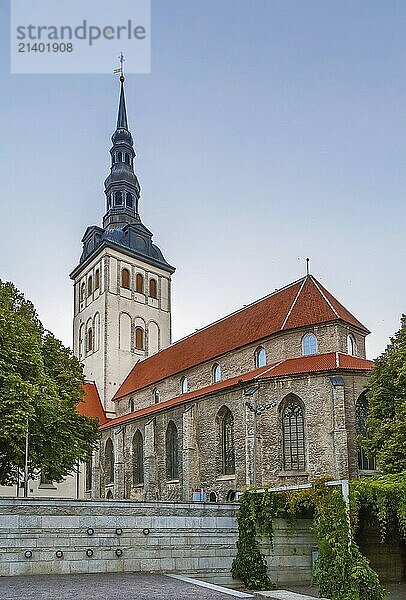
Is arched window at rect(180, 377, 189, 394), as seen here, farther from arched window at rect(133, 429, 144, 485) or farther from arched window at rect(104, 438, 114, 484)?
arched window at rect(104, 438, 114, 484)

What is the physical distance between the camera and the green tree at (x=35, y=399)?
23.2 m

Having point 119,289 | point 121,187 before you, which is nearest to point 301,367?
point 119,289

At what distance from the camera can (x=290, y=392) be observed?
101ft

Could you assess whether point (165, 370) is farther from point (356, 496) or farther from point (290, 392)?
point (356, 496)

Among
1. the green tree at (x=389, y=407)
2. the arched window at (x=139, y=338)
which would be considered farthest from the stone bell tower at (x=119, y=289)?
the green tree at (x=389, y=407)

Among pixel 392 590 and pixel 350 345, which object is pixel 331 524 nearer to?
pixel 392 590

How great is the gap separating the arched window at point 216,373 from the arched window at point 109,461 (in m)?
10.6

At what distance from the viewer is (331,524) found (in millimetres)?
17656

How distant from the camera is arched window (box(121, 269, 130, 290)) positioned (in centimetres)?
5256

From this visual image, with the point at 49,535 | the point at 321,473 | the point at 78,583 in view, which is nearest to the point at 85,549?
the point at 49,535

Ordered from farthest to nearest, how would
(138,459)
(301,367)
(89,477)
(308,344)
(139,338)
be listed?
1. (139,338)
2. (89,477)
3. (138,459)
4. (308,344)
5. (301,367)

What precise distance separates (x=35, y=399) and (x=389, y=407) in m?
13.3

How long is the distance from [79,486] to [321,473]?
2248 cm

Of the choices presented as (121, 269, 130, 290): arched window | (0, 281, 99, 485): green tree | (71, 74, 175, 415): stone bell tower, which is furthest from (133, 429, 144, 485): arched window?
(121, 269, 130, 290): arched window
